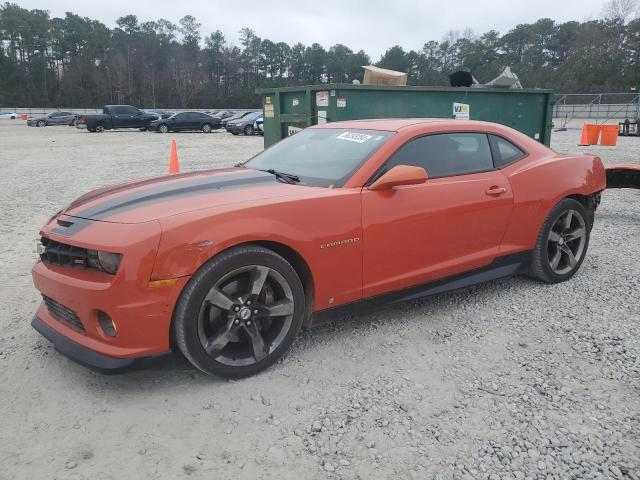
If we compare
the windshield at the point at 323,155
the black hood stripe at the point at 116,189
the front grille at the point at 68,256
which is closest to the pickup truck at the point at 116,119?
the windshield at the point at 323,155

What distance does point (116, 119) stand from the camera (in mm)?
31031

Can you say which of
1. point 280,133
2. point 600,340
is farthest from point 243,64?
point 600,340

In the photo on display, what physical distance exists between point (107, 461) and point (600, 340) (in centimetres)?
303

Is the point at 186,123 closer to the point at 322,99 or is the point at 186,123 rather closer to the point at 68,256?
the point at 322,99

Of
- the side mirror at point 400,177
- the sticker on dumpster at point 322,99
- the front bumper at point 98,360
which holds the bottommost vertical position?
the front bumper at point 98,360

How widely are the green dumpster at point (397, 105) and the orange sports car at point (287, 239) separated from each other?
3.31m

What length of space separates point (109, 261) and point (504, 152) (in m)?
3.09

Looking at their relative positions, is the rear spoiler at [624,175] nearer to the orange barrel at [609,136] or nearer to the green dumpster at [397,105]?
the green dumpster at [397,105]

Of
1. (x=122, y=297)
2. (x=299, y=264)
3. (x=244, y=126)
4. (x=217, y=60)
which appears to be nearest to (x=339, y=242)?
(x=299, y=264)

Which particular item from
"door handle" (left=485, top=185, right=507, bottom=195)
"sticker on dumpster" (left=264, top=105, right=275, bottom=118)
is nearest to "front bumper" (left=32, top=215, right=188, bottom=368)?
"door handle" (left=485, top=185, right=507, bottom=195)

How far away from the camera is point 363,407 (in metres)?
2.62

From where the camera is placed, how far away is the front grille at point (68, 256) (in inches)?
102

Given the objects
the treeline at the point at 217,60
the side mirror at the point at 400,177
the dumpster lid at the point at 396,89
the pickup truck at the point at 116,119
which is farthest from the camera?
the treeline at the point at 217,60

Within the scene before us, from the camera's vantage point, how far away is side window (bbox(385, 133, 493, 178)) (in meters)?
3.50
